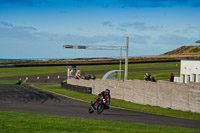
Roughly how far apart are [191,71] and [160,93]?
1360 cm

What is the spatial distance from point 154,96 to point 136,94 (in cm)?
327

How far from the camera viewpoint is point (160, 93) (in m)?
26.1

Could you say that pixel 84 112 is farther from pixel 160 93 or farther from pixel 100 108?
pixel 160 93

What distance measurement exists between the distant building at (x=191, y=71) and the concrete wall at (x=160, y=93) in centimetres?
885

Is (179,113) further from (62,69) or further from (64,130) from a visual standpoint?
(62,69)

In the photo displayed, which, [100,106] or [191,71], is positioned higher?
[191,71]

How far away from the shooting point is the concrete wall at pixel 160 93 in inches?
876

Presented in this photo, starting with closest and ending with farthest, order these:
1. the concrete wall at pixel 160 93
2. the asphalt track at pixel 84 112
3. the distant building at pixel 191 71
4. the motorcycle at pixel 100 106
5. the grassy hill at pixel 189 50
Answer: the asphalt track at pixel 84 112 < the motorcycle at pixel 100 106 < the concrete wall at pixel 160 93 < the distant building at pixel 191 71 < the grassy hill at pixel 189 50

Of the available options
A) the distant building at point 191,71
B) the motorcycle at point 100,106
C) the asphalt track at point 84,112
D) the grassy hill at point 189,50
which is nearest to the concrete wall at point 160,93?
the asphalt track at point 84,112

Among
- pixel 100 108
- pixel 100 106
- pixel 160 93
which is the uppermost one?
pixel 160 93

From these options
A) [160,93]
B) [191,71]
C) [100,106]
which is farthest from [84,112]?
[191,71]

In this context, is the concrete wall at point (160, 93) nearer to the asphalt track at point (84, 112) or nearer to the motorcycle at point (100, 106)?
the asphalt track at point (84, 112)

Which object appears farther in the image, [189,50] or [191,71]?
[189,50]

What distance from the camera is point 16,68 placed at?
82.5m
